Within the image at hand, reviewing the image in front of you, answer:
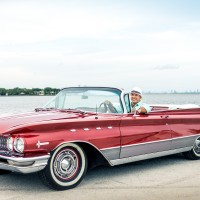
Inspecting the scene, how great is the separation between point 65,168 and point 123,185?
2.92 ft

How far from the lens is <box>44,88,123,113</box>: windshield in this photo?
6.57 metres

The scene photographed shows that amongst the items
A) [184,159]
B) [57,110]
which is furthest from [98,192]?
[184,159]

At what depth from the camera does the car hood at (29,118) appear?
17.6 ft

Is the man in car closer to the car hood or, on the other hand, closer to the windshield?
the windshield

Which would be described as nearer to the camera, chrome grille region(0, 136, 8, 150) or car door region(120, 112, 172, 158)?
chrome grille region(0, 136, 8, 150)

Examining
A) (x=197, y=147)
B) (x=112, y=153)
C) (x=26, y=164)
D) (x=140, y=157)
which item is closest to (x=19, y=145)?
(x=26, y=164)

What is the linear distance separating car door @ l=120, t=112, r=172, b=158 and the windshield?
1.13 ft

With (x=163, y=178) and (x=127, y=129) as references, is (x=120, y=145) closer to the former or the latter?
(x=127, y=129)

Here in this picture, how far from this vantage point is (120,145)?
608cm

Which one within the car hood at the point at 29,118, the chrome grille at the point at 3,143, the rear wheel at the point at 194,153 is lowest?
the rear wheel at the point at 194,153

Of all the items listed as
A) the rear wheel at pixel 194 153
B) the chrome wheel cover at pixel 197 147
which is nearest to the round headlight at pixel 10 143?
the rear wheel at pixel 194 153

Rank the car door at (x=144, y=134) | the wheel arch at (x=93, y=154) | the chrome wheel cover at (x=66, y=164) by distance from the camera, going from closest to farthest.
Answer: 1. the chrome wheel cover at (x=66, y=164)
2. the wheel arch at (x=93, y=154)
3. the car door at (x=144, y=134)

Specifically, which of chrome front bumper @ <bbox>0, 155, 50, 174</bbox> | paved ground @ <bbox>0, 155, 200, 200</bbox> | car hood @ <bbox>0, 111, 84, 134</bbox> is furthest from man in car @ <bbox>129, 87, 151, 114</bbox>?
chrome front bumper @ <bbox>0, 155, 50, 174</bbox>

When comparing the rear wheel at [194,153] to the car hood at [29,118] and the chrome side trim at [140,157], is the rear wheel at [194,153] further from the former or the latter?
the car hood at [29,118]
